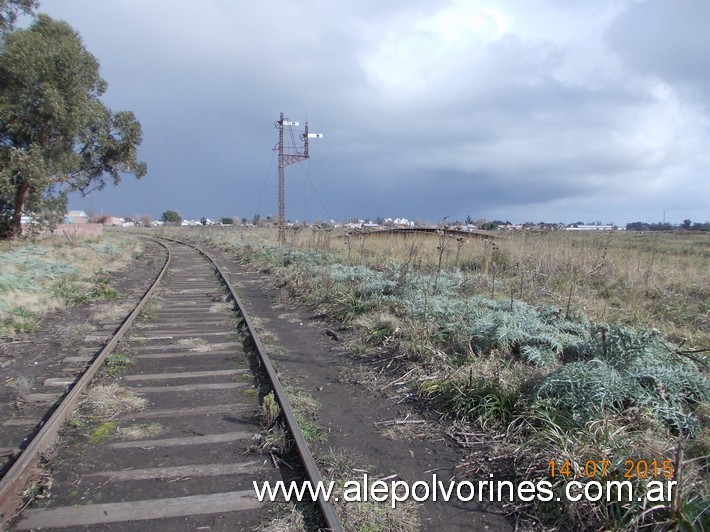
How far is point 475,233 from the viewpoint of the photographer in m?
15.0

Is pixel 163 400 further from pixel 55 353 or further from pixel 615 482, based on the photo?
pixel 615 482

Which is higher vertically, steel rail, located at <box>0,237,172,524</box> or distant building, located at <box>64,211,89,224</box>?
distant building, located at <box>64,211,89,224</box>

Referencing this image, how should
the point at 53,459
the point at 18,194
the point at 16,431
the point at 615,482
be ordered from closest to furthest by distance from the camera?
the point at 615,482
the point at 53,459
the point at 16,431
the point at 18,194

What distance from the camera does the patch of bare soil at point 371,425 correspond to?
10.6 feet

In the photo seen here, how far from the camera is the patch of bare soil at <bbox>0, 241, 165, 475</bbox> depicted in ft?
14.3

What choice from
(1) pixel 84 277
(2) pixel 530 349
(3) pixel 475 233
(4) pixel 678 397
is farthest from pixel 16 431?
(3) pixel 475 233

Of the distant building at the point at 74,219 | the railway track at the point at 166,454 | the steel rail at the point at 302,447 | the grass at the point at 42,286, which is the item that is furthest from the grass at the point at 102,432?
the distant building at the point at 74,219

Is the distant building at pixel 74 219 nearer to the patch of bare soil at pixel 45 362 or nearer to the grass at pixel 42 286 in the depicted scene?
the grass at pixel 42 286

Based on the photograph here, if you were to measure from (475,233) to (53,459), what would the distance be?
13245mm

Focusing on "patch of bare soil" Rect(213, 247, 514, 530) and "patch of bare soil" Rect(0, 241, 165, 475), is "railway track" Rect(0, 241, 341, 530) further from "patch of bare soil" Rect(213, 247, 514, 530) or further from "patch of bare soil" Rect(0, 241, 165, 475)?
"patch of bare soil" Rect(213, 247, 514, 530)

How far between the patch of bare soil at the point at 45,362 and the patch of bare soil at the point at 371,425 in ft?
8.24

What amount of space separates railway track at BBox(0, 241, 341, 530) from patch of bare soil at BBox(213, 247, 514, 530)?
456 millimetres

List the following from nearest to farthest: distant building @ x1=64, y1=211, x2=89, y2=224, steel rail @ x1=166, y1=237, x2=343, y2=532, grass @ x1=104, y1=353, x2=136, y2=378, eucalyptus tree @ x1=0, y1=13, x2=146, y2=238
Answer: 1. steel rail @ x1=166, y1=237, x2=343, y2=532
2. grass @ x1=104, y1=353, x2=136, y2=378
3. eucalyptus tree @ x1=0, y1=13, x2=146, y2=238
4. distant building @ x1=64, y1=211, x2=89, y2=224

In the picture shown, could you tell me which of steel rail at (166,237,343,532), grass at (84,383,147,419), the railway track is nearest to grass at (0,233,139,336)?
the railway track
